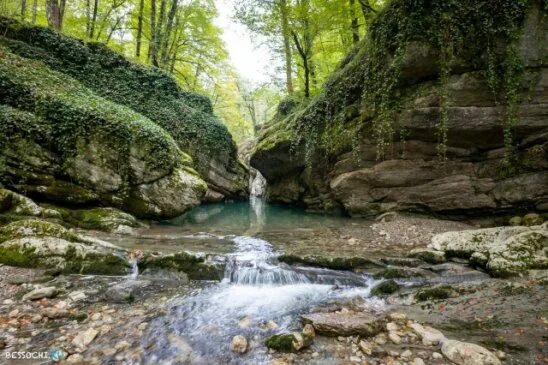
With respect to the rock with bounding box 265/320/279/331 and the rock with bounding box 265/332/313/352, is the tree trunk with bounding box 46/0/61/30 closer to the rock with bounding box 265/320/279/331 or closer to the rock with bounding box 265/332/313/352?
the rock with bounding box 265/320/279/331

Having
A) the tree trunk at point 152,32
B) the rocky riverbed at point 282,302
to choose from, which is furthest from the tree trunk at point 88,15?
the rocky riverbed at point 282,302

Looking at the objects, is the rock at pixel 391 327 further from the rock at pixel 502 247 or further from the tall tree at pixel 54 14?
the tall tree at pixel 54 14

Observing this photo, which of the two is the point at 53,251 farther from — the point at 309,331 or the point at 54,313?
the point at 309,331

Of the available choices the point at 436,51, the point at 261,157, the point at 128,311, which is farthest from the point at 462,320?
the point at 261,157

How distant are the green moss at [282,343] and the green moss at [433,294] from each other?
228 cm

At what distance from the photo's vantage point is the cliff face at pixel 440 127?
7.39 metres

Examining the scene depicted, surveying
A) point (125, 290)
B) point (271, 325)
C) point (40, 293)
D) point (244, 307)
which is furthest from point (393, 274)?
point (40, 293)

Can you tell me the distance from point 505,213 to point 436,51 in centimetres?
511

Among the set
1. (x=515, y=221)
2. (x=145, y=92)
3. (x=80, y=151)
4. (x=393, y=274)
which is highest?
(x=145, y=92)

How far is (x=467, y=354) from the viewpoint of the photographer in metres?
2.71

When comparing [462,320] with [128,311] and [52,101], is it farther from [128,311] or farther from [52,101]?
[52,101]

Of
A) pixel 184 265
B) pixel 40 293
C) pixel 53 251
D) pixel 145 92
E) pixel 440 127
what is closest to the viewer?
pixel 40 293

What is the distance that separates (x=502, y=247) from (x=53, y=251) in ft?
25.9

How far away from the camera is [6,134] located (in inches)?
279
